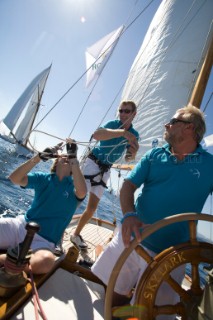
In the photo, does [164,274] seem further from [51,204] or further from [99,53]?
[99,53]

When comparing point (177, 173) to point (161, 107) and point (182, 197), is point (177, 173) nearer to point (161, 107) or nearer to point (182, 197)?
point (182, 197)

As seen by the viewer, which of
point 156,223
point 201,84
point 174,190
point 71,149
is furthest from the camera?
point 201,84

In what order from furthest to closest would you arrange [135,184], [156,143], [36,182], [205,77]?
[156,143], [205,77], [36,182], [135,184]

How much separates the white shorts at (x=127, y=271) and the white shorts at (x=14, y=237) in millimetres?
578

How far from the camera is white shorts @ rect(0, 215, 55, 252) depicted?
2.20m

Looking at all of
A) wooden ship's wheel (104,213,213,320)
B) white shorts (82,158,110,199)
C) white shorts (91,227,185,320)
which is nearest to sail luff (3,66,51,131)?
white shorts (82,158,110,199)

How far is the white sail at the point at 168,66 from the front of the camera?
15.8ft

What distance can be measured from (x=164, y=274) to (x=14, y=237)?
5.16ft

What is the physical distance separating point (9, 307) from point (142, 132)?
4.03 meters

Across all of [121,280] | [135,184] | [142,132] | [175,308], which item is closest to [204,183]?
[135,184]

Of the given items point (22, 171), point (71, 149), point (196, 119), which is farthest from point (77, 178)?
point (196, 119)

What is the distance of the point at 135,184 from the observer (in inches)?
Result: 74.9

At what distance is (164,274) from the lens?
1.29 m

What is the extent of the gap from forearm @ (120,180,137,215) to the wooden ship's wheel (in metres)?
0.43
